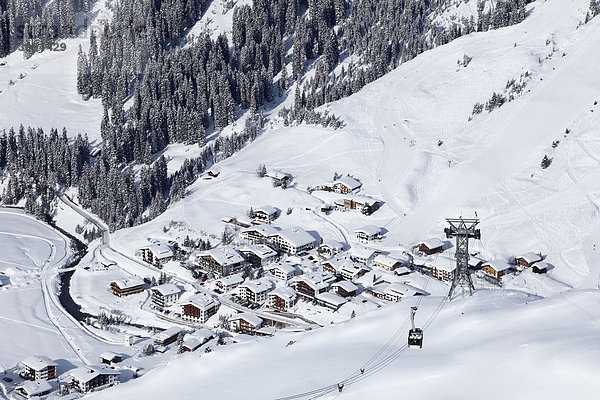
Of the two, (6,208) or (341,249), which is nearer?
(341,249)

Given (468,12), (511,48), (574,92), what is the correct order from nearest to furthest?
1. (574,92)
2. (511,48)
3. (468,12)

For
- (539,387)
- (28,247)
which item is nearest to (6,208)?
(28,247)

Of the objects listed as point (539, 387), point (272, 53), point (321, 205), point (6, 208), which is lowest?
point (6, 208)

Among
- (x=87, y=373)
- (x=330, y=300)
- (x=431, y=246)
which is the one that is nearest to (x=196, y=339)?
(x=87, y=373)

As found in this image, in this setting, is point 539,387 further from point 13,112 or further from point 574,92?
point 13,112

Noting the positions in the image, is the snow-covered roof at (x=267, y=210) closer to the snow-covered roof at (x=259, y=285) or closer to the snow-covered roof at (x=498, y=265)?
the snow-covered roof at (x=259, y=285)

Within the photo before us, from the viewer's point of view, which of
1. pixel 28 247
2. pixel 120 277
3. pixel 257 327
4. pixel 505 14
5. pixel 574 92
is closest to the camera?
pixel 257 327

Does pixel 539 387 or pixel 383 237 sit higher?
pixel 539 387

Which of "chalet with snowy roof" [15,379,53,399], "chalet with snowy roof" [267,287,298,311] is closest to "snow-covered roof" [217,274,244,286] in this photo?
"chalet with snowy roof" [267,287,298,311]

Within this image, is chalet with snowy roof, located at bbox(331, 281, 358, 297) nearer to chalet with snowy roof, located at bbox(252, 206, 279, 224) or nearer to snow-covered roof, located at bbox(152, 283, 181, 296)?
snow-covered roof, located at bbox(152, 283, 181, 296)
